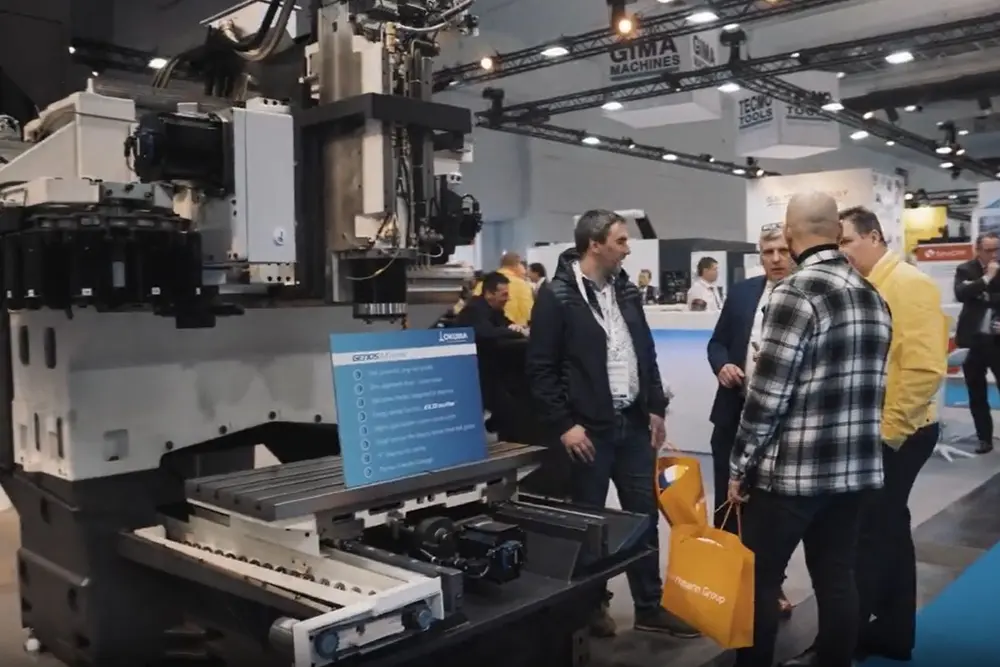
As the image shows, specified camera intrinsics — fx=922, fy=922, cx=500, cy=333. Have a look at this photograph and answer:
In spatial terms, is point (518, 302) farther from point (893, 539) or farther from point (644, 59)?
point (893, 539)

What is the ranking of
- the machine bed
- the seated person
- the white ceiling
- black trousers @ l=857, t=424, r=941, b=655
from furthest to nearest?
the white ceiling < the seated person < black trousers @ l=857, t=424, r=941, b=655 < the machine bed

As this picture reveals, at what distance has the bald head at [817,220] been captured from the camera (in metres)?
2.25

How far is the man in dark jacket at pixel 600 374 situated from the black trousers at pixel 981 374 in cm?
417

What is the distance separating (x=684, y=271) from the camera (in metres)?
11.4

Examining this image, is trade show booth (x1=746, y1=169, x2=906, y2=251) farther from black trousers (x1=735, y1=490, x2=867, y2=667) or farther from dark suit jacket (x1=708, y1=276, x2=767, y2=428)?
black trousers (x1=735, y1=490, x2=867, y2=667)

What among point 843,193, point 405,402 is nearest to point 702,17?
point 843,193

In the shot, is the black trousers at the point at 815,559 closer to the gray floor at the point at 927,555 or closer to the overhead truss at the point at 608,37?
the gray floor at the point at 927,555

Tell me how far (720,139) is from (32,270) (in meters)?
16.2

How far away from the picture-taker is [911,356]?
2.57 m

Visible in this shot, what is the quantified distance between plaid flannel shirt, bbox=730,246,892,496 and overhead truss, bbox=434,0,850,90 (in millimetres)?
5720

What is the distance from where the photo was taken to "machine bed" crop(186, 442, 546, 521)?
67.1 inches

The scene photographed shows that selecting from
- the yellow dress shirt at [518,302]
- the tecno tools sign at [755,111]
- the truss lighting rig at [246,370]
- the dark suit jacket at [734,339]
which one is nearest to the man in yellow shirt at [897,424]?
the dark suit jacket at [734,339]

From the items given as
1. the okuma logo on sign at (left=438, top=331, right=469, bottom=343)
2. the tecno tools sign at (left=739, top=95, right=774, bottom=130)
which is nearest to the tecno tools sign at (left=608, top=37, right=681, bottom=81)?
the tecno tools sign at (left=739, top=95, right=774, bottom=130)

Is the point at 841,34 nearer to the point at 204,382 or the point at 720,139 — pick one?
the point at 720,139
